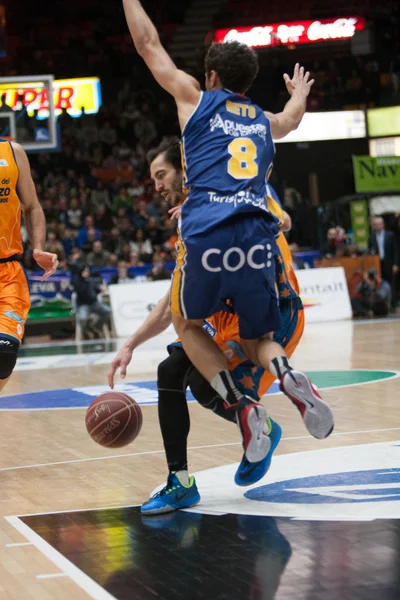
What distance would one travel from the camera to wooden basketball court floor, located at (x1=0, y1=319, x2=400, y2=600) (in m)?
3.45

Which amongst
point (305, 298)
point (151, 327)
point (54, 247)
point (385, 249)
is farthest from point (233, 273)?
point (385, 249)

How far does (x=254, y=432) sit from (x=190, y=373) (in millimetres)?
675

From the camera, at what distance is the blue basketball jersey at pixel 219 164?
4340 mm

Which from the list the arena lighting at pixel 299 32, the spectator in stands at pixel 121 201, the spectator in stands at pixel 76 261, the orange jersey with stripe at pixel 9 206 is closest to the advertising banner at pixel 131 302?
the spectator in stands at pixel 76 261

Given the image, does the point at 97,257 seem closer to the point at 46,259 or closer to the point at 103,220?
the point at 103,220

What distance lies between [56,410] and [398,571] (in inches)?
228

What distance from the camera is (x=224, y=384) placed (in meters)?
4.46

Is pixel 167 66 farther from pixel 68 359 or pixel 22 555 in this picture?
pixel 68 359

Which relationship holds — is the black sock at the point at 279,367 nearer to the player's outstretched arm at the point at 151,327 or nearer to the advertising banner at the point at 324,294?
the player's outstretched arm at the point at 151,327

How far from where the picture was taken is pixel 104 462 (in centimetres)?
618

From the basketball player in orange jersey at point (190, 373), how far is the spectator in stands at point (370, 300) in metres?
14.9

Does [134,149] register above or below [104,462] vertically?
above

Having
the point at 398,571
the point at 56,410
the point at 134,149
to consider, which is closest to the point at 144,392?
the point at 56,410

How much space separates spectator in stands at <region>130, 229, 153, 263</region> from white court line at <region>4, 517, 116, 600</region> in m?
16.0
